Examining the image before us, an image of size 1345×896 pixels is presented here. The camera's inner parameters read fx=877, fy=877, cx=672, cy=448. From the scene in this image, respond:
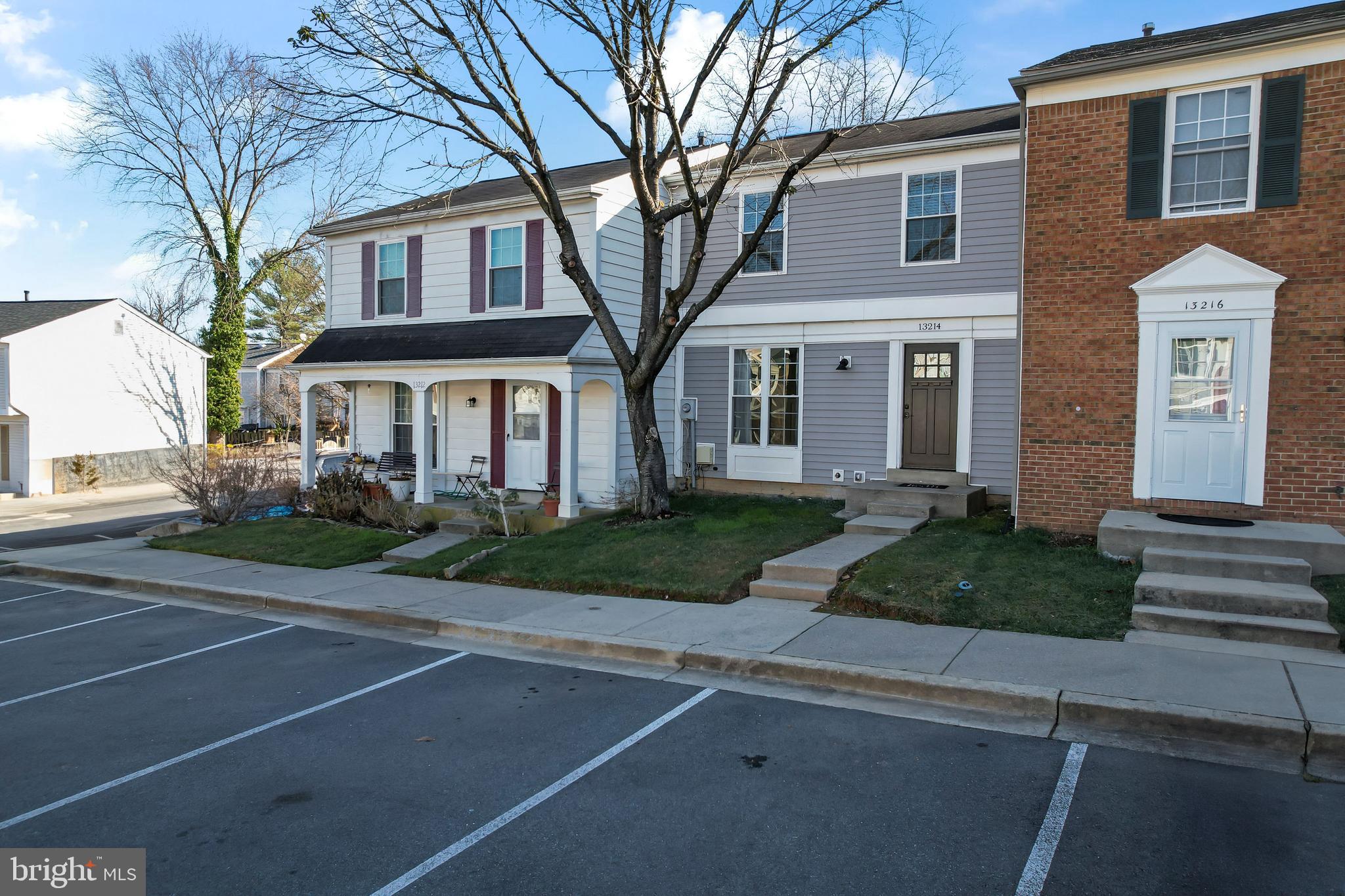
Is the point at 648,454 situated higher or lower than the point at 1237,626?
higher

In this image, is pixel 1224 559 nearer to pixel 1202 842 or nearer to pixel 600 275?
pixel 1202 842

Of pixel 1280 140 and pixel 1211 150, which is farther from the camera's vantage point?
pixel 1211 150

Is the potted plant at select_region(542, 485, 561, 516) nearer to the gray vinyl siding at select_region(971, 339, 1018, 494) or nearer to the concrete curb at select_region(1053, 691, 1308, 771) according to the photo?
the gray vinyl siding at select_region(971, 339, 1018, 494)

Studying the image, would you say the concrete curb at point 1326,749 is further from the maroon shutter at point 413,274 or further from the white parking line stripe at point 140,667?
the maroon shutter at point 413,274

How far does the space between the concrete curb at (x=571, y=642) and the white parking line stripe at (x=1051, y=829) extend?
320 cm

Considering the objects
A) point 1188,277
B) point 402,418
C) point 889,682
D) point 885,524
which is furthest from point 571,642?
point 402,418

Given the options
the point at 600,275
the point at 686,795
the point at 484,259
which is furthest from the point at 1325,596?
the point at 484,259

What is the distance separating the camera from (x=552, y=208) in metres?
12.4

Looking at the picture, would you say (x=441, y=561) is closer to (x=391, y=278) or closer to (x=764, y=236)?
(x=764, y=236)

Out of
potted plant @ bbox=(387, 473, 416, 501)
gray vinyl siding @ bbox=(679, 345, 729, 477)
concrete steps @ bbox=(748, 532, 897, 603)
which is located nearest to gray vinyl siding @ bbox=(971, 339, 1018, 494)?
concrete steps @ bbox=(748, 532, 897, 603)

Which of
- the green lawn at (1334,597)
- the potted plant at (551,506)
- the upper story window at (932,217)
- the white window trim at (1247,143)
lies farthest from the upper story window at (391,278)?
the green lawn at (1334,597)

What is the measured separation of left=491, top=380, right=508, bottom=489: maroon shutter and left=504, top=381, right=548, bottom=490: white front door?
0.36ft

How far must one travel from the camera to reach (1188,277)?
977cm

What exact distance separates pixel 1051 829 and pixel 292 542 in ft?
41.3
